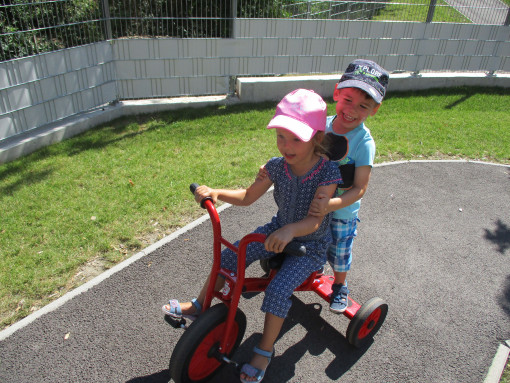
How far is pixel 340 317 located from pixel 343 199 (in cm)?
128

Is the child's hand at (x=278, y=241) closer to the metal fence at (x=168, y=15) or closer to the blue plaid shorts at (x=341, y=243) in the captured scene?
the blue plaid shorts at (x=341, y=243)

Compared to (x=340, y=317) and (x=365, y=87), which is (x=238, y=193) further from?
(x=340, y=317)

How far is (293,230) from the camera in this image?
225cm

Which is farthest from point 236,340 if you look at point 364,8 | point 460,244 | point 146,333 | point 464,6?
point 464,6

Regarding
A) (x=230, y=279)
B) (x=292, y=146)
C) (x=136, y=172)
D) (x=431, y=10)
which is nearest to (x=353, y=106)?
(x=292, y=146)

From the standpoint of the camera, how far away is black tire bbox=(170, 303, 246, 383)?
93.4 inches

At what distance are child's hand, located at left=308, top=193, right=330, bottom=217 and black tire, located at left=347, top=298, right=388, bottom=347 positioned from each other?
958mm

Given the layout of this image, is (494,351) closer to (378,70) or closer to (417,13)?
(378,70)

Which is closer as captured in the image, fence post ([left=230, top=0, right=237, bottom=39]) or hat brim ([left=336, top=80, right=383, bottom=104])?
hat brim ([left=336, top=80, right=383, bottom=104])

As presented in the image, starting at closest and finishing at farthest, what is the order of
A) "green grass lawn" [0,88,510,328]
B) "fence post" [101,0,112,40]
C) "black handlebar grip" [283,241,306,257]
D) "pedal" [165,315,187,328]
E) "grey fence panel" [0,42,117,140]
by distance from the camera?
"black handlebar grip" [283,241,306,257], "pedal" [165,315,187,328], "green grass lawn" [0,88,510,328], "grey fence panel" [0,42,117,140], "fence post" [101,0,112,40]

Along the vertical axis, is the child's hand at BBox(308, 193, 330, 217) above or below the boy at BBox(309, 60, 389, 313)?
below

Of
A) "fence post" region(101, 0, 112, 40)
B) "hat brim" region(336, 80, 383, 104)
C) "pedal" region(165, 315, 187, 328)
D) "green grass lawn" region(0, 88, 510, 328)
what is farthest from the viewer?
"fence post" region(101, 0, 112, 40)

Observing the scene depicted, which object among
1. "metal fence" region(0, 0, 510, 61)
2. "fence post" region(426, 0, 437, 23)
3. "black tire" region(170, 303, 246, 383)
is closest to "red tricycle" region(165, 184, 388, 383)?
"black tire" region(170, 303, 246, 383)

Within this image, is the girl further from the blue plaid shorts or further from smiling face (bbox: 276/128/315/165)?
the blue plaid shorts
